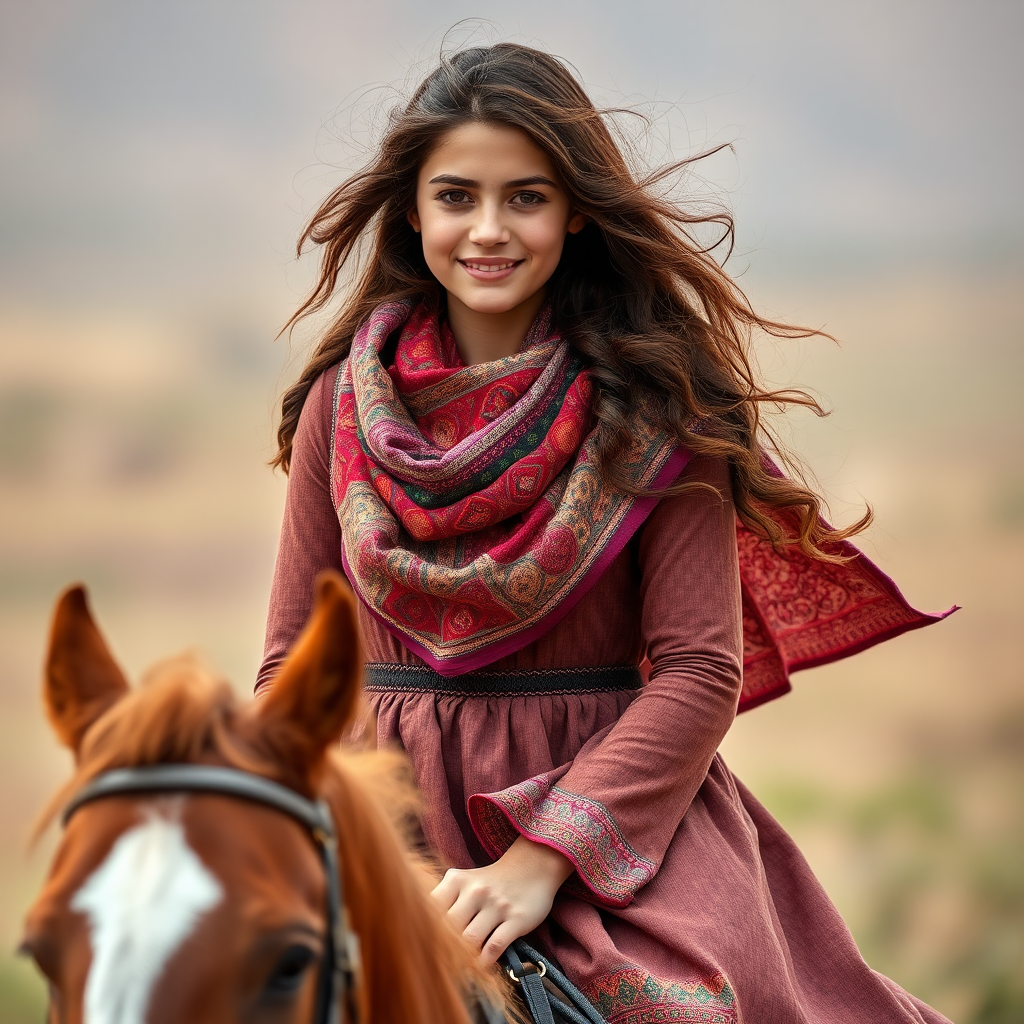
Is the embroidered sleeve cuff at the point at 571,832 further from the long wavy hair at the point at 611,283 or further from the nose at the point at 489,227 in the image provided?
the nose at the point at 489,227

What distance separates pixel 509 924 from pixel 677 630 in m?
0.47

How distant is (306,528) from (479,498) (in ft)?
1.15

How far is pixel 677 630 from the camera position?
165cm

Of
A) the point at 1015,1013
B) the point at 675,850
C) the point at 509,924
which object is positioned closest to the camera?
the point at 509,924

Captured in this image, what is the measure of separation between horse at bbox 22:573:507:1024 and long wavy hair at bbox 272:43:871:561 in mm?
859

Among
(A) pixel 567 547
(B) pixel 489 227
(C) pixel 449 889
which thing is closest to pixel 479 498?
(A) pixel 567 547

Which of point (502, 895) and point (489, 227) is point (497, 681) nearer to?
point (502, 895)

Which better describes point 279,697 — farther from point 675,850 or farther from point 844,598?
point 844,598

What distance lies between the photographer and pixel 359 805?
914 mm

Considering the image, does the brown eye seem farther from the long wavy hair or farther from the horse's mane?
the horse's mane

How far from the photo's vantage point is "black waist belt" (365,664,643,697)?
5.45ft

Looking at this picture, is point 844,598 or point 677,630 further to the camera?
point 844,598

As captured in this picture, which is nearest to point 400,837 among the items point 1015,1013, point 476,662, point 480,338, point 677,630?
point 476,662

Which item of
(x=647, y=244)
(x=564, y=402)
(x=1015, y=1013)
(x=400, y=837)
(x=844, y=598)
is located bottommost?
(x=1015, y=1013)
